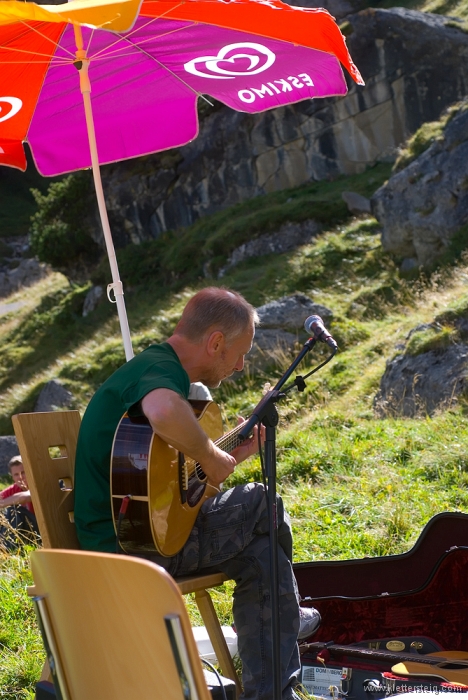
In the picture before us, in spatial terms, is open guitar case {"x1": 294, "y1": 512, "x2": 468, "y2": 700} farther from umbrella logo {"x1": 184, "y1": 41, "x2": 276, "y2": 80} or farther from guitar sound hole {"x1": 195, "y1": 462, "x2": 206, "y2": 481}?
umbrella logo {"x1": 184, "y1": 41, "x2": 276, "y2": 80}

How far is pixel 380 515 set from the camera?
483 cm

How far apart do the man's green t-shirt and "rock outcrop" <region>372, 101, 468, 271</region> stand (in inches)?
444

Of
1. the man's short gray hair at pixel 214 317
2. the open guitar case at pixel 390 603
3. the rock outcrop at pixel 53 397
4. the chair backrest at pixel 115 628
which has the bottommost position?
the rock outcrop at pixel 53 397

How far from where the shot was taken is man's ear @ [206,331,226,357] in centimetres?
286

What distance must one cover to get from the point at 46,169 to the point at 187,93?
3.23ft

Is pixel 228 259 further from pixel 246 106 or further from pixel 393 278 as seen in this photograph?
pixel 246 106

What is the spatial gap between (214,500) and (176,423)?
1.71 feet

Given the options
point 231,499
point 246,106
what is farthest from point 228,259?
point 231,499

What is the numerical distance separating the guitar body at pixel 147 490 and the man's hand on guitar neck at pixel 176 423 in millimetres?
95

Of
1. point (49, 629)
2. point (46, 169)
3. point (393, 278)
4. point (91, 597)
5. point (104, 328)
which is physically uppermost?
point (46, 169)

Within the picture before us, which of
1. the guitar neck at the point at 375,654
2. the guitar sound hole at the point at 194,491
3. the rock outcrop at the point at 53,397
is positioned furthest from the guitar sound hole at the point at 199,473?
the rock outcrop at the point at 53,397

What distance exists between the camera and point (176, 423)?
2.51 meters

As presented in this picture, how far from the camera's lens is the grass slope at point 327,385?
466cm

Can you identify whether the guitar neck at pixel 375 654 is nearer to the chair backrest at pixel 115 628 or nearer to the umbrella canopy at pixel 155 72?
the chair backrest at pixel 115 628
